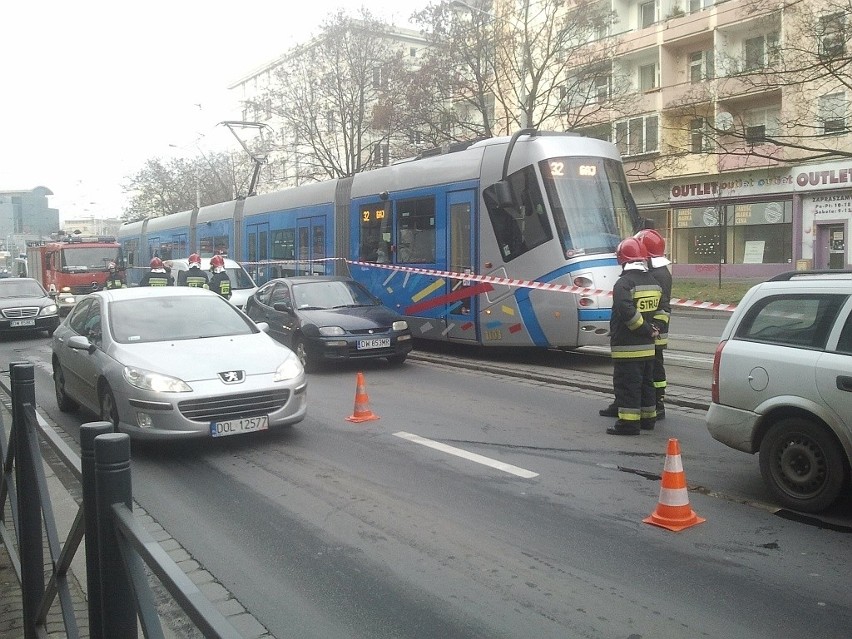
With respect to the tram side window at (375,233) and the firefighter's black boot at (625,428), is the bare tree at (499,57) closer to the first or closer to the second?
→ the tram side window at (375,233)

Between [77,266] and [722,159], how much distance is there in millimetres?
24936

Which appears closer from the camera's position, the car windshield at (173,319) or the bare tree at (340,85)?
the car windshield at (173,319)

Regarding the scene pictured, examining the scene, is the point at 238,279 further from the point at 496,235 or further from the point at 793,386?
the point at 793,386

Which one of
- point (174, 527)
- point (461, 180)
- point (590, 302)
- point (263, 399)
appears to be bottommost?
point (174, 527)

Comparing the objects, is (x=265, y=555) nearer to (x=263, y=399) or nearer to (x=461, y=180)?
(x=263, y=399)

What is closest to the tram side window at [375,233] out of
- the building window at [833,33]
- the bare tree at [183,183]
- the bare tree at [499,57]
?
the building window at [833,33]

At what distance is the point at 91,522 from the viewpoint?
7.95ft

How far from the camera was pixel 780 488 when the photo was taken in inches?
222

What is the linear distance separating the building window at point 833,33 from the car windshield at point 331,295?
11654 millimetres

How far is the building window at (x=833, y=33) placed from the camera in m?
17.3

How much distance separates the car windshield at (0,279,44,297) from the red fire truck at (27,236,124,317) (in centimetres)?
696

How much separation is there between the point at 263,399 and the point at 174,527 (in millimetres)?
2076

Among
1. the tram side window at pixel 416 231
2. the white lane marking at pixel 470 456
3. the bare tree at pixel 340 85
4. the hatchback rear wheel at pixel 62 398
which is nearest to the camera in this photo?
the white lane marking at pixel 470 456

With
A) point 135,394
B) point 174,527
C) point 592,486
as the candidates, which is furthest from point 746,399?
point 135,394
